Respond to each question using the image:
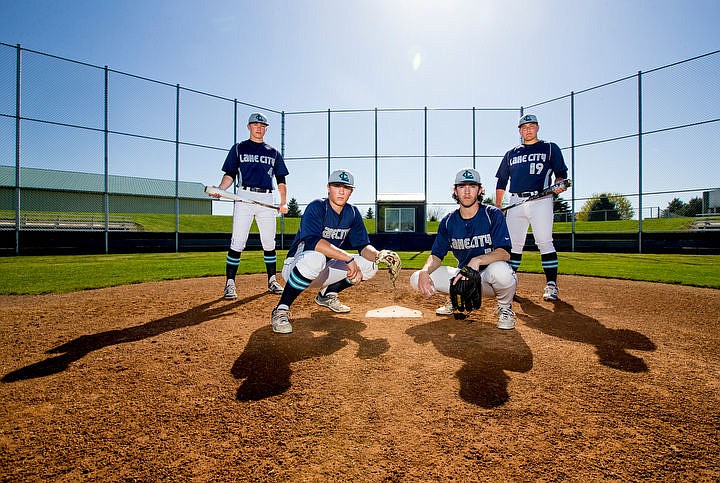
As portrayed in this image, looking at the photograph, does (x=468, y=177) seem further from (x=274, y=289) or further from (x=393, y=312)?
(x=274, y=289)

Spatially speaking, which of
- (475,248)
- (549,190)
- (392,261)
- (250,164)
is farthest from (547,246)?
(250,164)

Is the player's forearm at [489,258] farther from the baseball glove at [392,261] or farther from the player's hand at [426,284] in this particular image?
the baseball glove at [392,261]

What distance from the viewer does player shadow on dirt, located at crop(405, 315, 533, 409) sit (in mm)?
2197

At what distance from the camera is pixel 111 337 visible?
10.6 ft

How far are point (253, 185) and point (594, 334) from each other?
16.7 ft

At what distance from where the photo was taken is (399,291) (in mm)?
5973

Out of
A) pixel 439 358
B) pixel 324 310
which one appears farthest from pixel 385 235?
pixel 439 358

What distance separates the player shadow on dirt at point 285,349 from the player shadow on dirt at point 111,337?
37.0 inches

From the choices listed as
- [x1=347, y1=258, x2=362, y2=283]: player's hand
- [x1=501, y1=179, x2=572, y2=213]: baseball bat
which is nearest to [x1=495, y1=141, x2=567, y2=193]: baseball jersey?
[x1=501, y1=179, x2=572, y2=213]: baseball bat

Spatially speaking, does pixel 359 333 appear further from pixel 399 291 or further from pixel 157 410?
pixel 399 291

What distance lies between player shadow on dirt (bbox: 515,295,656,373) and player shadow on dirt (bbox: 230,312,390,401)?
1743mm

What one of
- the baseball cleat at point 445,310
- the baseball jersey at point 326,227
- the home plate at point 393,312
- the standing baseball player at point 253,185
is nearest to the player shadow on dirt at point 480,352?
the baseball cleat at point 445,310

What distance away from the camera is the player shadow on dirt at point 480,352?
7.21ft

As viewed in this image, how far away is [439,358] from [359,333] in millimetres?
970
